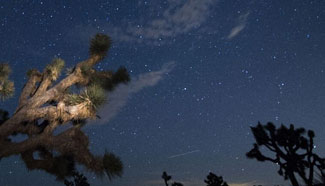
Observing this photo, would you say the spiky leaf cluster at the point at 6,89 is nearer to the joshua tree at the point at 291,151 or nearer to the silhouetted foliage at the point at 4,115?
the silhouetted foliage at the point at 4,115

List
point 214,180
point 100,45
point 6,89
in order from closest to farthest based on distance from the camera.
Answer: point 6,89, point 100,45, point 214,180

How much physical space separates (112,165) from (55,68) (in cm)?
379

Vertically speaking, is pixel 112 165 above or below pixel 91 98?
below

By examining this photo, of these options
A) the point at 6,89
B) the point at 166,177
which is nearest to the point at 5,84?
the point at 6,89

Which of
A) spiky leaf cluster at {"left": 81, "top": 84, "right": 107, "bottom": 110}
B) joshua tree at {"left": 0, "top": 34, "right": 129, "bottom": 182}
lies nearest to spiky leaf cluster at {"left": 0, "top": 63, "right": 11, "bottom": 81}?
joshua tree at {"left": 0, "top": 34, "right": 129, "bottom": 182}

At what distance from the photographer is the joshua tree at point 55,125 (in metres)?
5.66

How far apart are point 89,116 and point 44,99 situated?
1.48 meters

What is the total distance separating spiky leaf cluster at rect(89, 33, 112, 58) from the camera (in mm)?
7927

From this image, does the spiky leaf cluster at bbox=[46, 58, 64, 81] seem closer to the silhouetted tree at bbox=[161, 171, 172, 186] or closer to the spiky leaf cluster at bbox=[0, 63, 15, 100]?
the spiky leaf cluster at bbox=[0, 63, 15, 100]

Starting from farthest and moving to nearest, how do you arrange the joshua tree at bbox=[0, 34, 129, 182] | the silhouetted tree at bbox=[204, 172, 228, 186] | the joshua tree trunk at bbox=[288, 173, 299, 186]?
1. the silhouetted tree at bbox=[204, 172, 228, 186]
2. the joshua tree trunk at bbox=[288, 173, 299, 186]
3. the joshua tree at bbox=[0, 34, 129, 182]

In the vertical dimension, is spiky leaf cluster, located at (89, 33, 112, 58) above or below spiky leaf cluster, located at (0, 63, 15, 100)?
above

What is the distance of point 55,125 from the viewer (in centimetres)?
627

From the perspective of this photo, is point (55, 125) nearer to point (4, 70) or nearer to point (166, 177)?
point (4, 70)

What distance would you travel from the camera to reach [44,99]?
6.70 m
